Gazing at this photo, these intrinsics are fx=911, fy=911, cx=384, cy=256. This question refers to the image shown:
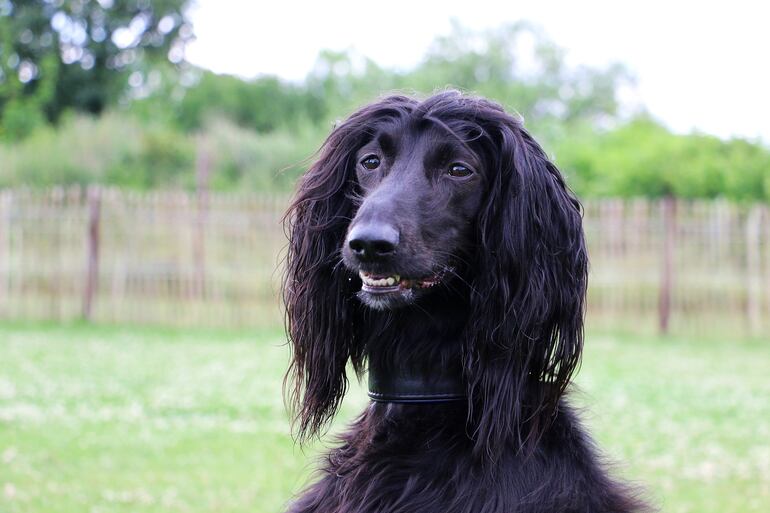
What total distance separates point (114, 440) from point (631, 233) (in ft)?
38.6

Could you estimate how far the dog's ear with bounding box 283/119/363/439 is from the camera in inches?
122

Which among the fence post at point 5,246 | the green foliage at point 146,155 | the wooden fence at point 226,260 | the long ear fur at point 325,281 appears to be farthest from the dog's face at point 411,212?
the green foliage at point 146,155

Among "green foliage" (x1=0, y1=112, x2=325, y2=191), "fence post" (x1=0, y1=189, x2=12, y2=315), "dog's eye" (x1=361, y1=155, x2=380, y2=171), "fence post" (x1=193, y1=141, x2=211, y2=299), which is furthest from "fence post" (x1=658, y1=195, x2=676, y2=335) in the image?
"dog's eye" (x1=361, y1=155, x2=380, y2=171)

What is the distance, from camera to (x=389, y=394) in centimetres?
290

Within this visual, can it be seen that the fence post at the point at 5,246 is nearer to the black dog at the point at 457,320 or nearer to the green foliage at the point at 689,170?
the green foliage at the point at 689,170

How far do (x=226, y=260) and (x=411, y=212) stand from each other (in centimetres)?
1456

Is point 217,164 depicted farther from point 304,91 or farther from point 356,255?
point 356,255

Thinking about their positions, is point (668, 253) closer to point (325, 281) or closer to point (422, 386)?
point (325, 281)

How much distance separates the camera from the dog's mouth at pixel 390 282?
2.77 metres

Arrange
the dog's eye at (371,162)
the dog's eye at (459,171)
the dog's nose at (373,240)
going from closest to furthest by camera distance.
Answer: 1. the dog's nose at (373,240)
2. the dog's eye at (459,171)
3. the dog's eye at (371,162)

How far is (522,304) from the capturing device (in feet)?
9.17

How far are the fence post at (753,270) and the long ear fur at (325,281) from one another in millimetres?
15171

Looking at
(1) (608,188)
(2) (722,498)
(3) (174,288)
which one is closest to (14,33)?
(3) (174,288)

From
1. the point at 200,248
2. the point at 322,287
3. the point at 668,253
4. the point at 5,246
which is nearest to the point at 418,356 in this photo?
A: the point at 322,287
